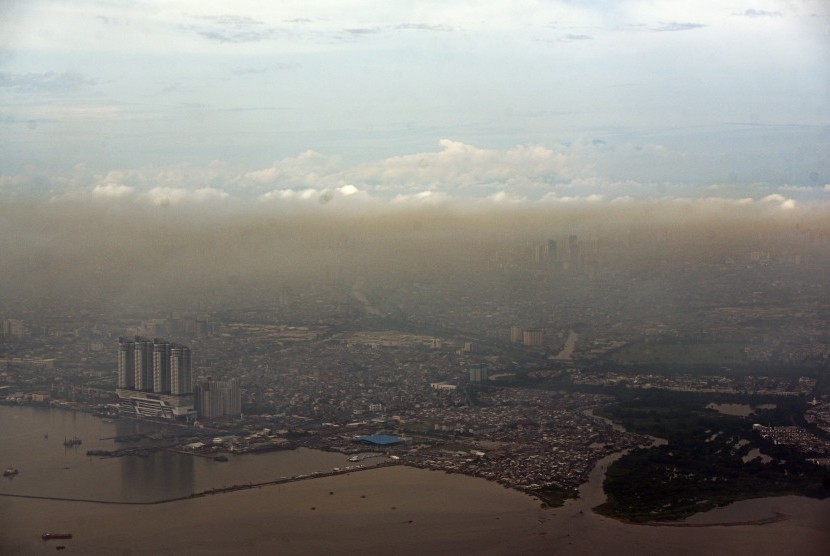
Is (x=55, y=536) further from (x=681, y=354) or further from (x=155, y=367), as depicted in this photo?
(x=681, y=354)

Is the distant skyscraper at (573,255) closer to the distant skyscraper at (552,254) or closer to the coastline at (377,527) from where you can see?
the distant skyscraper at (552,254)

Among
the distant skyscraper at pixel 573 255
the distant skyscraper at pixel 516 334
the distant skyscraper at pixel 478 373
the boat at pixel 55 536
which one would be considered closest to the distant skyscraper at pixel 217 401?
the distant skyscraper at pixel 478 373

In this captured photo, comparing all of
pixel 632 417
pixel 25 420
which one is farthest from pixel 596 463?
pixel 25 420

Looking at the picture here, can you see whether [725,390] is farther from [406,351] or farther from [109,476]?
Answer: [109,476]

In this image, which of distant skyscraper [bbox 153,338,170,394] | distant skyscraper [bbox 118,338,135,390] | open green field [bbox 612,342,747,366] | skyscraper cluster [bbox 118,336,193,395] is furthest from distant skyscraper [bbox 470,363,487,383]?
distant skyscraper [bbox 118,338,135,390]

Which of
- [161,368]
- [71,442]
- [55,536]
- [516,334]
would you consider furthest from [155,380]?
[516,334]

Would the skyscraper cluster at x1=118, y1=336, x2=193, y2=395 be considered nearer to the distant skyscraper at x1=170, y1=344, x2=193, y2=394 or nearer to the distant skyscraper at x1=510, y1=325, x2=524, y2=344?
the distant skyscraper at x1=170, y1=344, x2=193, y2=394
